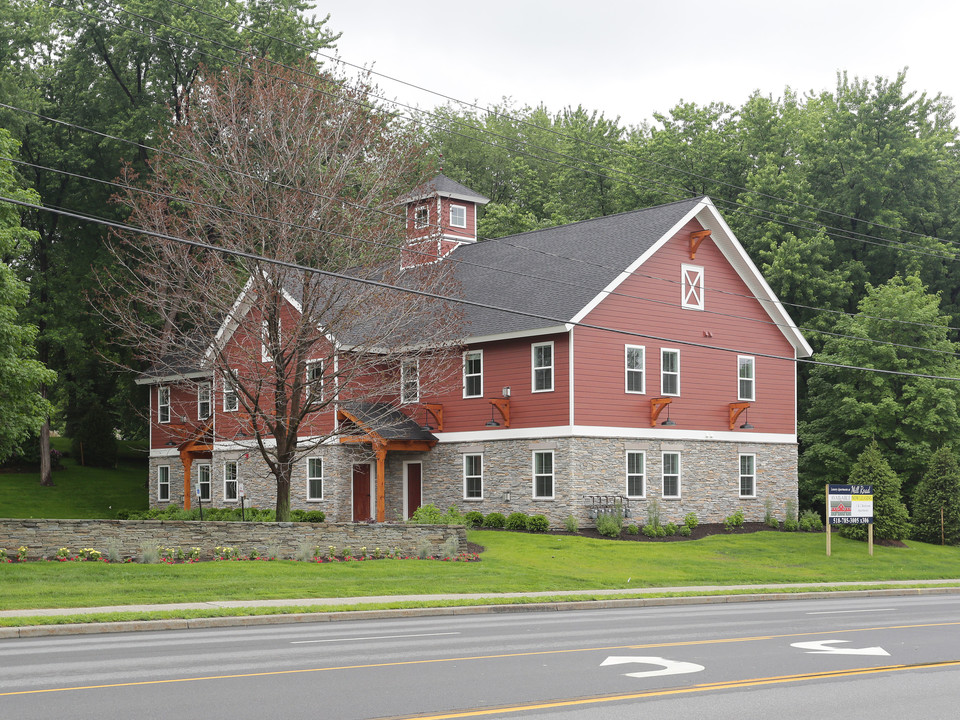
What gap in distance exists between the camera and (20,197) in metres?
35.2

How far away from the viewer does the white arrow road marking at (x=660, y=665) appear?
474 inches

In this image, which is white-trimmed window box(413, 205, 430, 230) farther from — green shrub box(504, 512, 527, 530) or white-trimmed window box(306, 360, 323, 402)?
green shrub box(504, 512, 527, 530)

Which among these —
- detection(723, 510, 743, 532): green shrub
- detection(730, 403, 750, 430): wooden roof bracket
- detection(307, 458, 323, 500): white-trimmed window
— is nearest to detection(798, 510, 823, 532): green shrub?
detection(723, 510, 743, 532): green shrub

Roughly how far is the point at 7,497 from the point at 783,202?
38.9 m

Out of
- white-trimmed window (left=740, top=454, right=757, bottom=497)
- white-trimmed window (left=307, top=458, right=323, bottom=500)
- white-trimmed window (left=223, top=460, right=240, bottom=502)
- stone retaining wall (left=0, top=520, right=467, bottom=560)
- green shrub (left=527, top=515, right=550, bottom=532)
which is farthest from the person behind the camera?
white-trimmed window (left=223, top=460, right=240, bottom=502)

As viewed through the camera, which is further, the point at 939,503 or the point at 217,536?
the point at 939,503

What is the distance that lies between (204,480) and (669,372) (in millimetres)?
21942

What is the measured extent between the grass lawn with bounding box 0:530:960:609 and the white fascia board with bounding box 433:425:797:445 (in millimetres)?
3913

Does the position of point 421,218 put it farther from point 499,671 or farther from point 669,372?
point 499,671

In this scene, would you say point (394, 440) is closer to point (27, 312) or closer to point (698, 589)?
point (698, 589)

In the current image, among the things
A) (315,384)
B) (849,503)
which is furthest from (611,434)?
(315,384)

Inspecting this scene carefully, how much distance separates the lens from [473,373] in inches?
1558

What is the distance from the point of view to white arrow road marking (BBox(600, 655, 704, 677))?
12.0 metres

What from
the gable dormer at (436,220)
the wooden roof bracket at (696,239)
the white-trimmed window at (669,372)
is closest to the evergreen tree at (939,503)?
the white-trimmed window at (669,372)
